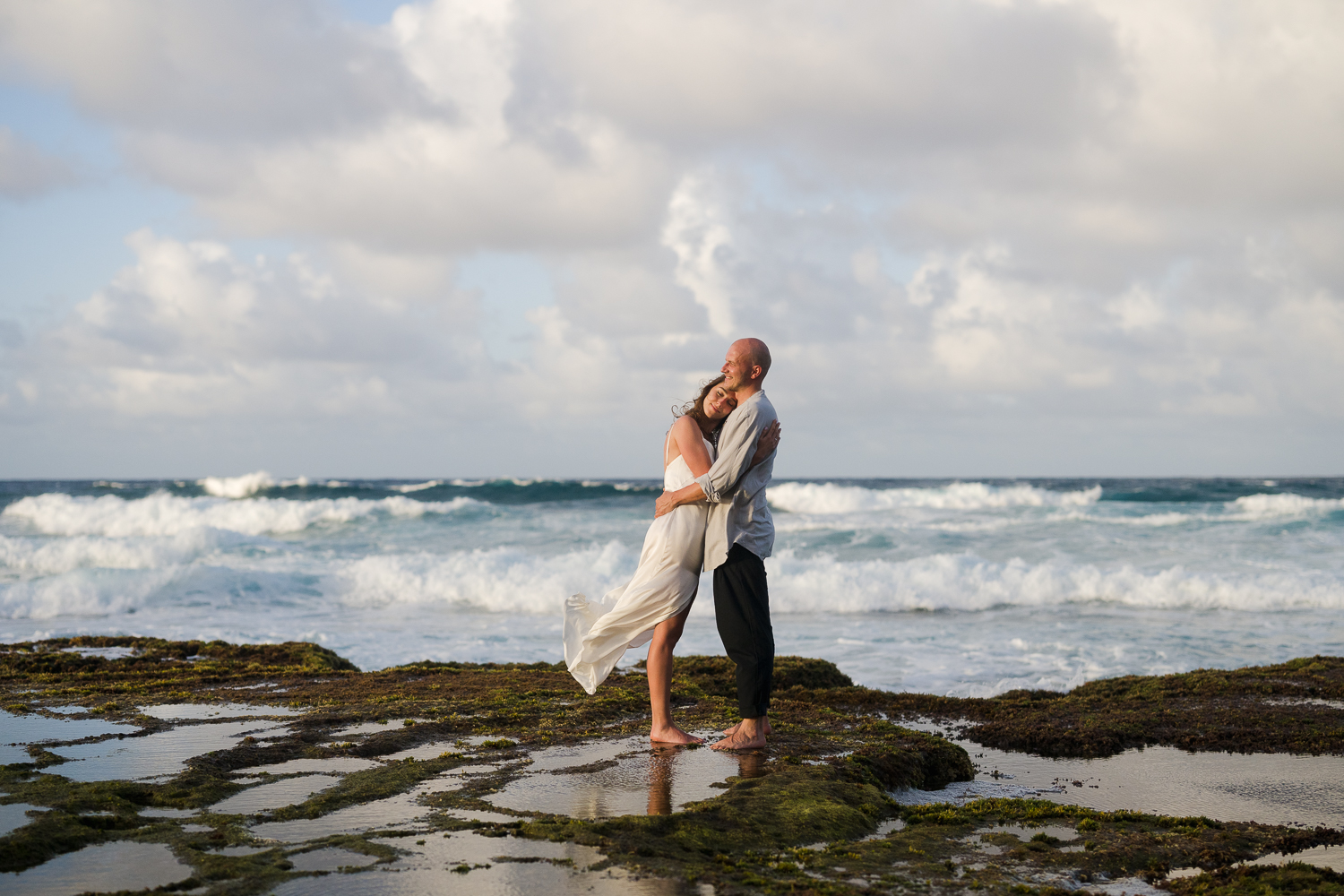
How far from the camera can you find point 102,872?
2973 mm

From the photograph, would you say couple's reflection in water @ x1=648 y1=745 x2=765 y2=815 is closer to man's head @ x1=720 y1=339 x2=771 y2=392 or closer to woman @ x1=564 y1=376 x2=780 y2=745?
woman @ x1=564 y1=376 x2=780 y2=745

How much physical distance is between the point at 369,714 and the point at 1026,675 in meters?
6.70

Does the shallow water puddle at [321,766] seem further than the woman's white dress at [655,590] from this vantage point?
No

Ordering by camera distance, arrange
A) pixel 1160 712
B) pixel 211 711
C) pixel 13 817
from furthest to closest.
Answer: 1. pixel 1160 712
2. pixel 211 711
3. pixel 13 817

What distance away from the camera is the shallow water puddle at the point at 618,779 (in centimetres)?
382

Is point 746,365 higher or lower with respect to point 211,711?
higher

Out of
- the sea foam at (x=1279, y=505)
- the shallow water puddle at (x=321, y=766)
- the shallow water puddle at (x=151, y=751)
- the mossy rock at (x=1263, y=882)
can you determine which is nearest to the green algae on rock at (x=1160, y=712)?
the mossy rock at (x=1263, y=882)

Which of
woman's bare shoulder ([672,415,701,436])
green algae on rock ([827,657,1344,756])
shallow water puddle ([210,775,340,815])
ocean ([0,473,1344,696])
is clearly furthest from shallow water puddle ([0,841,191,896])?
ocean ([0,473,1344,696])

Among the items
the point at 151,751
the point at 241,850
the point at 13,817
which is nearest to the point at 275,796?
the point at 241,850

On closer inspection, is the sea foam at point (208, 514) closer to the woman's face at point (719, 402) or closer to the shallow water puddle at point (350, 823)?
the woman's face at point (719, 402)

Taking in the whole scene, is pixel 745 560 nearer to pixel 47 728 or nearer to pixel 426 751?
pixel 426 751

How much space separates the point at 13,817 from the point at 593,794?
88.8 inches

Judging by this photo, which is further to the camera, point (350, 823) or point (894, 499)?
point (894, 499)

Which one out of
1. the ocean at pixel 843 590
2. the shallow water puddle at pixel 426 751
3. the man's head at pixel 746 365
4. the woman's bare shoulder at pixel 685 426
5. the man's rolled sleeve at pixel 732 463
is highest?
the man's head at pixel 746 365
